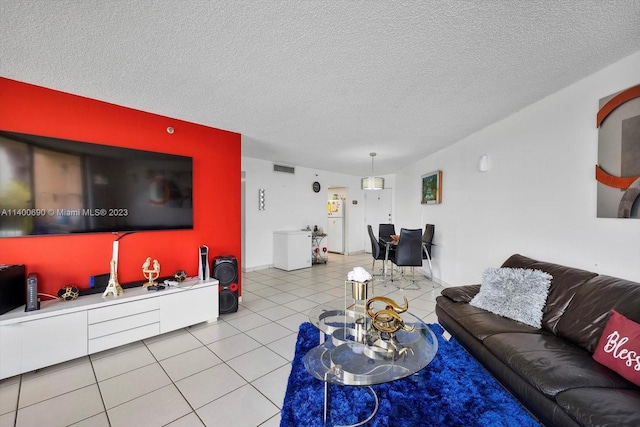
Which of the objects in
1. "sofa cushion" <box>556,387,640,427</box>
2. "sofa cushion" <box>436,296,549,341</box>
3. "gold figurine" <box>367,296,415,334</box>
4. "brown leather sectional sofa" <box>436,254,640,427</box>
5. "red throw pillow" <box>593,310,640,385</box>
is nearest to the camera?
"sofa cushion" <box>556,387,640,427</box>

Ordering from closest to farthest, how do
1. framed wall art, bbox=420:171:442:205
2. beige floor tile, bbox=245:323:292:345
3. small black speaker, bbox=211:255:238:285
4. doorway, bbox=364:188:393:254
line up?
1. beige floor tile, bbox=245:323:292:345
2. small black speaker, bbox=211:255:238:285
3. framed wall art, bbox=420:171:442:205
4. doorway, bbox=364:188:393:254

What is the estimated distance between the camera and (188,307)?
110 inches

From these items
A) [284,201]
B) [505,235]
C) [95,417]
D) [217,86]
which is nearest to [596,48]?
[505,235]

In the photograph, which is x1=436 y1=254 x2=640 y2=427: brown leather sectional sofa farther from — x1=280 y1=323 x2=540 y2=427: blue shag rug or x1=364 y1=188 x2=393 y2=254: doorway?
x1=364 y1=188 x2=393 y2=254: doorway

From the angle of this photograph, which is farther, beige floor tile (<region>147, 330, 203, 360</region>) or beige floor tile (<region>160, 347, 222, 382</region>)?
beige floor tile (<region>147, 330, 203, 360</region>)

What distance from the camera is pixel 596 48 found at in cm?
176

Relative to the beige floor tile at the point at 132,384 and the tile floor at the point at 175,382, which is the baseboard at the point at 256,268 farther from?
the beige floor tile at the point at 132,384

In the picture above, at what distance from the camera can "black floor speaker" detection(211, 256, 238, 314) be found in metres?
3.18

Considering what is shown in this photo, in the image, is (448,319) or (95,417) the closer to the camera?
(95,417)

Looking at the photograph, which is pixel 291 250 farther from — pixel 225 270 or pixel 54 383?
pixel 54 383

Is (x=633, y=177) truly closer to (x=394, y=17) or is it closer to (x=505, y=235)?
(x=505, y=235)

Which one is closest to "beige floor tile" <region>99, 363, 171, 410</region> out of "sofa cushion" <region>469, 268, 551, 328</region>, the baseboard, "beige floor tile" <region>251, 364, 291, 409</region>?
"beige floor tile" <region>251, 364, 291, 409</region>

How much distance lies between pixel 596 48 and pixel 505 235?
190 cm

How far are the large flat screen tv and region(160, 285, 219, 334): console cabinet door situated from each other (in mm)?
812
